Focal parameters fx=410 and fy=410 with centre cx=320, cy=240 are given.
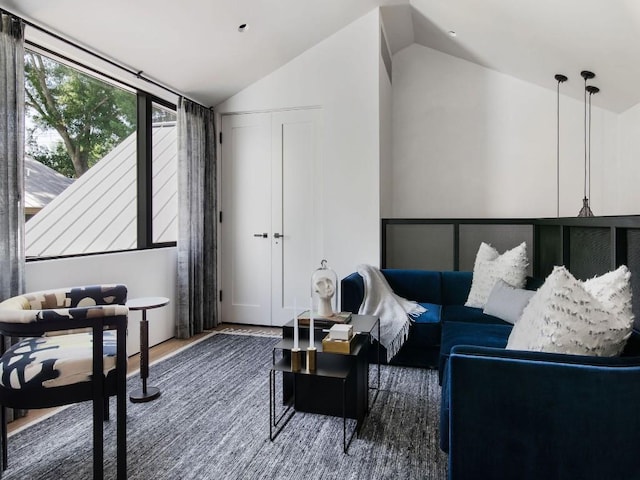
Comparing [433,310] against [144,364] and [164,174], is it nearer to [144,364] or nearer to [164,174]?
[144,364]

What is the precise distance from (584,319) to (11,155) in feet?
9.26

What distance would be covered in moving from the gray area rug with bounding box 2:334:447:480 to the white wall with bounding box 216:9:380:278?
1502 millimetres

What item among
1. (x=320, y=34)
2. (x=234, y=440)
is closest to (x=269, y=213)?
(x=320, y=34)

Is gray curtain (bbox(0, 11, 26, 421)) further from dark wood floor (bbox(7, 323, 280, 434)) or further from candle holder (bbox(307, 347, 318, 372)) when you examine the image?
candle holder (bbox(307, 347, 318, 372))

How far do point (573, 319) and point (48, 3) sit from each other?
3.09 meters

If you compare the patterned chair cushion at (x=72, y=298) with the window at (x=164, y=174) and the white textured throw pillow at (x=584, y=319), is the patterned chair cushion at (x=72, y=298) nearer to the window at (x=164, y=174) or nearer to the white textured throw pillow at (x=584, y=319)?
the window at (x=164, y=174)

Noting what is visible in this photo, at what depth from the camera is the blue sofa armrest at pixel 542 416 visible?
1196 millimetres

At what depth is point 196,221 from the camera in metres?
3.96

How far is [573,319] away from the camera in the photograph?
4.40ft

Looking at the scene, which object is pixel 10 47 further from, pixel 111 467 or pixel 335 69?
pixel 335 69

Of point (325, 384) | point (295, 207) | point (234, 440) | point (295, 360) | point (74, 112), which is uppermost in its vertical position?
point (74, 112)

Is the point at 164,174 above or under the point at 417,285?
above

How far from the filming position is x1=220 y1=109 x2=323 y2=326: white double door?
4141mm

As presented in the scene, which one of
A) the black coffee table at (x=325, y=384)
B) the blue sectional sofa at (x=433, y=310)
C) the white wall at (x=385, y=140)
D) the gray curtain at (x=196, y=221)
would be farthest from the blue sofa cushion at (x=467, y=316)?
the gray curtain at (x=196, y=221)
